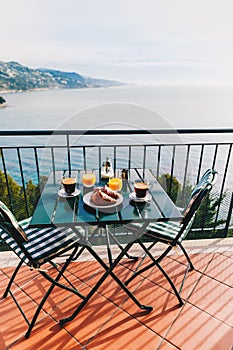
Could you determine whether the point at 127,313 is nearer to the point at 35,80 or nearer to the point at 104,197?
the point at 104,197

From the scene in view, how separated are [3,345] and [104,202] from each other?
3.38ft

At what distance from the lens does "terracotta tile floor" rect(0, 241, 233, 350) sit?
160cm

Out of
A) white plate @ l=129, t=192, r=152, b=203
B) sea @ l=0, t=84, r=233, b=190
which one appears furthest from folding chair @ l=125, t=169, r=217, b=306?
sea @ l=0, t=84, r=233, b=190

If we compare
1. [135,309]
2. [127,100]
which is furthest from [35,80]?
[135,309]

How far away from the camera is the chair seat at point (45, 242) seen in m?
1.63

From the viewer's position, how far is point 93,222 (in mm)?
1471

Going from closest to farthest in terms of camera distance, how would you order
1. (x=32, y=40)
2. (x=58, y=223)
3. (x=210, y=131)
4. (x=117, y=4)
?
(x=58, y=223)
(x=210, y=131)
(x=117, y=4)
(x=32, y=40)

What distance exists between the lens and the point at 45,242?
5.68 feet

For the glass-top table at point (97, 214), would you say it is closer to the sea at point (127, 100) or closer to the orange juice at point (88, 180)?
the orange juice at point (88, 180)

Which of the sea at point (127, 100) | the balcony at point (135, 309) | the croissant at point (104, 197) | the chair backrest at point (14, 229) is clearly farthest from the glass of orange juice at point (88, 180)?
the sea at point (127, 100)

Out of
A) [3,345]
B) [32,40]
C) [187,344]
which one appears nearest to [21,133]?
[3,345]

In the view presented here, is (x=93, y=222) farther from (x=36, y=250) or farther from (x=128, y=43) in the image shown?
(x=128, y=43)

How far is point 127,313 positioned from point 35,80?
449 inches

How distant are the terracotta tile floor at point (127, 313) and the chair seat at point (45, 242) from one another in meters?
0.46
